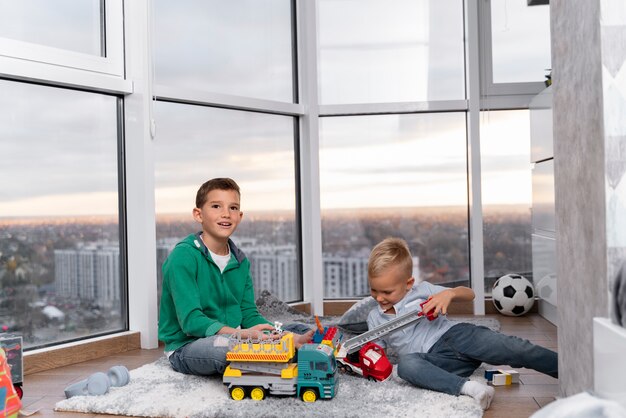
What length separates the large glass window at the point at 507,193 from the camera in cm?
362

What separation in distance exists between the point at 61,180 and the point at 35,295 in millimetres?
447

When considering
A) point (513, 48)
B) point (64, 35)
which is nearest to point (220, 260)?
point (64, 35)

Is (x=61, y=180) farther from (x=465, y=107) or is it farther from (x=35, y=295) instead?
(x=465, y=107)

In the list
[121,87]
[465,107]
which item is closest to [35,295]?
[121,87]

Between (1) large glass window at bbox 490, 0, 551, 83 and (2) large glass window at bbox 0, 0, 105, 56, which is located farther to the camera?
(1) large glass window at bbox 490, 0, 551, 83

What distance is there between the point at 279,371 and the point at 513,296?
1.77 meters

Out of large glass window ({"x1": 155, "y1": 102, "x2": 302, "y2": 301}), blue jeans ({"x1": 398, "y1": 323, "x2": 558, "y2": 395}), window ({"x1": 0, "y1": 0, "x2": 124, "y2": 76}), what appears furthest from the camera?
large glass window ({"x1": 155, "y1": 102, "x2": 302, "y2": 301})

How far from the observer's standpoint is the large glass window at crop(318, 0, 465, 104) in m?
3.66

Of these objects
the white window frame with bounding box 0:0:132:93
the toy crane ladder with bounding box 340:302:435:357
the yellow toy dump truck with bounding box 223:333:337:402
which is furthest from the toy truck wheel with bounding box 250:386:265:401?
the white window frame with bounding box 0:0:132:93

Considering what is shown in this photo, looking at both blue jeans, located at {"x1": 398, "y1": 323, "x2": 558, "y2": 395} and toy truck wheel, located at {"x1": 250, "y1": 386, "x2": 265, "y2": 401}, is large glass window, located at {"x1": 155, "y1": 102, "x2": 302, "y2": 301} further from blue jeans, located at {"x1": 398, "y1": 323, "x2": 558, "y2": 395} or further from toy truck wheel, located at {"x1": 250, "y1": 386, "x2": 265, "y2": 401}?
blue jeans, located at {"x1": 398, "y1": 323, "x2": 558, "y2": 395}

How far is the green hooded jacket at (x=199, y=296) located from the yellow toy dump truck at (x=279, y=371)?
212mm

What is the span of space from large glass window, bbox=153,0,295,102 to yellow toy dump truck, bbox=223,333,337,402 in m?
1.54

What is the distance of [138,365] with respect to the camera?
2.52 metres

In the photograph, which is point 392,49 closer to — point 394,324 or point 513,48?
point 513,48
